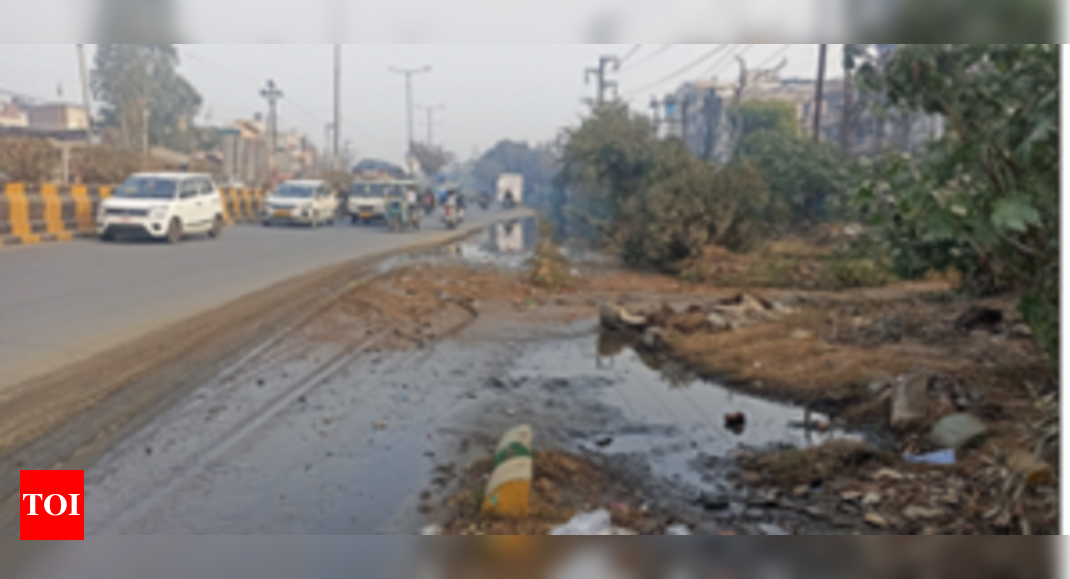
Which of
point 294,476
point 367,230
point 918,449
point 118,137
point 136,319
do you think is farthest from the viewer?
point 118,137

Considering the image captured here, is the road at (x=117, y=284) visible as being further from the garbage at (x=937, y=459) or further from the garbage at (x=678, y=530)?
the garbage at (x=937, y=459)

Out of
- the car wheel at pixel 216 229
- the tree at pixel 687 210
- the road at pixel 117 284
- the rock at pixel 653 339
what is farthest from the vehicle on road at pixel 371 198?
the rock at pixel 653 339

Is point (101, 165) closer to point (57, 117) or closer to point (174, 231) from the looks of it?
point (174, 231)

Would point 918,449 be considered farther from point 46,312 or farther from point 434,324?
point 46,312

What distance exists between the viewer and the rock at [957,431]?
230 inches

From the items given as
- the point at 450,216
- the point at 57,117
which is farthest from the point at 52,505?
the point at 57,117

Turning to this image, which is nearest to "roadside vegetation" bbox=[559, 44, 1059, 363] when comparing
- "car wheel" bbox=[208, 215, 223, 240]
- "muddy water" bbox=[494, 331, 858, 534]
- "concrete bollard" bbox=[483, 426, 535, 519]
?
"muddy water" bbox=[494, 331, 858, 534]

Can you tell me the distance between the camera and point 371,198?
34.8 metres

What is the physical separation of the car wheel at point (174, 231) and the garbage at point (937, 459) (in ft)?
62.3

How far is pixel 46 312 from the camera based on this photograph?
10.8 meters

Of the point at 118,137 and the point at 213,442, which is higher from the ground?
the point at 118,137

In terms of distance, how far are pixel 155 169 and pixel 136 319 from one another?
2288 centimetres

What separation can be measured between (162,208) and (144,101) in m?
18.2

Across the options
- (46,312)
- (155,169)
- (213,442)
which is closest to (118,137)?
(155,169)
